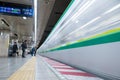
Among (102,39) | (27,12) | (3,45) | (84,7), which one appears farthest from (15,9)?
(3,45)

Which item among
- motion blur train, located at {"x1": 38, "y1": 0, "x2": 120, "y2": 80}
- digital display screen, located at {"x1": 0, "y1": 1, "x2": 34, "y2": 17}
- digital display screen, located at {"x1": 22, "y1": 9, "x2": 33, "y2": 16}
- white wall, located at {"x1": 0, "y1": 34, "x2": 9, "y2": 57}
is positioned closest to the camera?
motion blur train, located at {"x1": 38, "y1": 0, "x2": 120, "y2": 80}

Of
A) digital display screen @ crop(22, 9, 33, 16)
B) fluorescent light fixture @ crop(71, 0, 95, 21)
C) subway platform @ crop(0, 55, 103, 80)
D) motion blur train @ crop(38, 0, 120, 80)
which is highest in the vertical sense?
digital display screen @ crop(22, 9, 33, 16)

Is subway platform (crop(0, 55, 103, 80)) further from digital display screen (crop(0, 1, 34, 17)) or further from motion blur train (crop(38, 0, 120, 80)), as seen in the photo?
digital display screen (crop(0, 1, 34, 17))

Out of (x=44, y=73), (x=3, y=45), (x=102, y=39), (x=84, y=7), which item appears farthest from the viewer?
(x=3, y=45)

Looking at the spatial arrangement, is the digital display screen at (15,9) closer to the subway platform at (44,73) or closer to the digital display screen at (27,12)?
the digital display screen at (27,12)

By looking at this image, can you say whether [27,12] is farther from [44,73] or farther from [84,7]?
[44,73]

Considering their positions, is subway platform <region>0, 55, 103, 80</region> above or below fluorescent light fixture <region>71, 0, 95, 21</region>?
below

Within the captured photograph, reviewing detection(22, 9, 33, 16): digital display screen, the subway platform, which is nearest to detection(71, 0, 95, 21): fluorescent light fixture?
Result: the subway platform

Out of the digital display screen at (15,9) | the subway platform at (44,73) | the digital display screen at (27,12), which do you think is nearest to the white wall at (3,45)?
the digital display screen at (15,9)

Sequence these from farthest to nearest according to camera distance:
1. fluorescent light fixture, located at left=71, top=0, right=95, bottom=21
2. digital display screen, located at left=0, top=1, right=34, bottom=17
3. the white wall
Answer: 1. the white wall
2. digital display screen, located at left=0, top=1, right=34, bottom=17
3. fluorescent light fixture, located at left=71, top=0, right=95, bottom=21

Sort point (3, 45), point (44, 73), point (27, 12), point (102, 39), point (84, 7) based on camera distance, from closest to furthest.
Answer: point (102, 39) → point (44, 73) → point (84, 7) → point (27, 12) → point (3, 45)

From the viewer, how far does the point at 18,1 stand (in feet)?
31.2

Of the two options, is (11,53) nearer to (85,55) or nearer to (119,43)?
(85,55)

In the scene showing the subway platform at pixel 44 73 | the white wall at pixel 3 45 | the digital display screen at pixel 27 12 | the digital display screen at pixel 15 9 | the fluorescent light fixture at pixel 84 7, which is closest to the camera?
the subway platform at pixel 44 73
